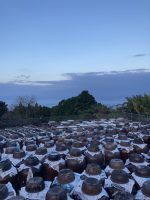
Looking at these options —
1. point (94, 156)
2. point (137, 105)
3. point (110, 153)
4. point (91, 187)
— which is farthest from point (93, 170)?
point (137, 105)

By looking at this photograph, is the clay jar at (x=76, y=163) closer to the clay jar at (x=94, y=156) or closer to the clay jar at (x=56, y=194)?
the clay jar at (x=94, y=156)

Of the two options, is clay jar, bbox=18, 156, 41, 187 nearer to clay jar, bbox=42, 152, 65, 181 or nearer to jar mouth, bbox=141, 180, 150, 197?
clay jar, bbox=42, 152, 65, 181

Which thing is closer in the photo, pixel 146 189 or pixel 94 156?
pixel 146 189

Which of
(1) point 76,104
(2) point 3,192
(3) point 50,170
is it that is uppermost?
(2) point 3,192

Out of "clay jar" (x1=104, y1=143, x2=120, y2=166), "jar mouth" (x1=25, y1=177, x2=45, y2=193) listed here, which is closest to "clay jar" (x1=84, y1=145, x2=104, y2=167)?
"clay jar" (x1=104, y1=143, x2=120, y2=166)

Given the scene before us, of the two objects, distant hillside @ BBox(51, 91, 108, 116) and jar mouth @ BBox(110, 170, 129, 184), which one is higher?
jar mouth @ BBox(110, 170, 129, 184)

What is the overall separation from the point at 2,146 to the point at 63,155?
2226mm

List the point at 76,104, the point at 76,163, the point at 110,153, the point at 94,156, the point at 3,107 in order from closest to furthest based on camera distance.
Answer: the point at 76,163 → the point at 94,156 → the point at 110,153 → the point at 3,107 → the point at 76,104

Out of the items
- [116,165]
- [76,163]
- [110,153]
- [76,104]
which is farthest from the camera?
[76,104]

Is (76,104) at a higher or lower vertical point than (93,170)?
lower

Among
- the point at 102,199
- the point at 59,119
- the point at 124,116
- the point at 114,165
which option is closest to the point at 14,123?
the point at 59,119

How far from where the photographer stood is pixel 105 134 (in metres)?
9.42

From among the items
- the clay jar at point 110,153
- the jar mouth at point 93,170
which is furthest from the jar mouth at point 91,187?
the clay jar at point 110,153

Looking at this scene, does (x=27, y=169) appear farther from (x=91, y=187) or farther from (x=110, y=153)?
(x=110, y=153)
